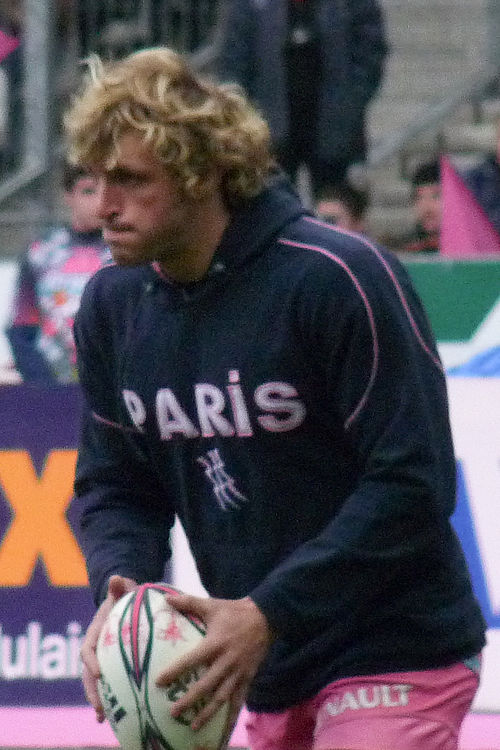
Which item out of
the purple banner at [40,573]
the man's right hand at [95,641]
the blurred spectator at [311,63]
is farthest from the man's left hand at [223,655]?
the blurred spectator at [311,63]

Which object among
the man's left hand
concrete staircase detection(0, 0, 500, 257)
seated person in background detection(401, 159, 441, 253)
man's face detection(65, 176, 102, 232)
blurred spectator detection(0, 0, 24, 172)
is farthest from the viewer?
concrete staircase detection(0, 0, 500, 257)

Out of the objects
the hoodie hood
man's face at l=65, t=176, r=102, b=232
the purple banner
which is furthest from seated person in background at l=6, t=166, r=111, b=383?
the hoodie hood

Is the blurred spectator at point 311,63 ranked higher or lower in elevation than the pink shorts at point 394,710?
lower

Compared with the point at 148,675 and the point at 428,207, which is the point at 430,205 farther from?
the point at 148,675

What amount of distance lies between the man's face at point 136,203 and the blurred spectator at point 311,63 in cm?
571

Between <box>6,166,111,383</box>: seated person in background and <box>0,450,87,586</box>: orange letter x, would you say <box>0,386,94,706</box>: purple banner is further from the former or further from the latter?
<box>6,166,111,383</box>: seated person in background

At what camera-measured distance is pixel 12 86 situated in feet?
35.8

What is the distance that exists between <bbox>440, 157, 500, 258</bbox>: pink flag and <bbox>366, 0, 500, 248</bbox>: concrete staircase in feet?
10.9

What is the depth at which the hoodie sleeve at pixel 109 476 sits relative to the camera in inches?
132

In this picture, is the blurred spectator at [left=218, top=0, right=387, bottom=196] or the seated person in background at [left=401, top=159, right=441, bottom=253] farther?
the seated person in background at [left=401, top=159, right=441, bottom=253]

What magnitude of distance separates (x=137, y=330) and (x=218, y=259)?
0.23m

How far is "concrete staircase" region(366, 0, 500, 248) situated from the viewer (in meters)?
12.3

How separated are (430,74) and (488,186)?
494 centimetres

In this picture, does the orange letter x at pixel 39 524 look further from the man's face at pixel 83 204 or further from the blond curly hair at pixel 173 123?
the blond curly hair at pixel 173 123
